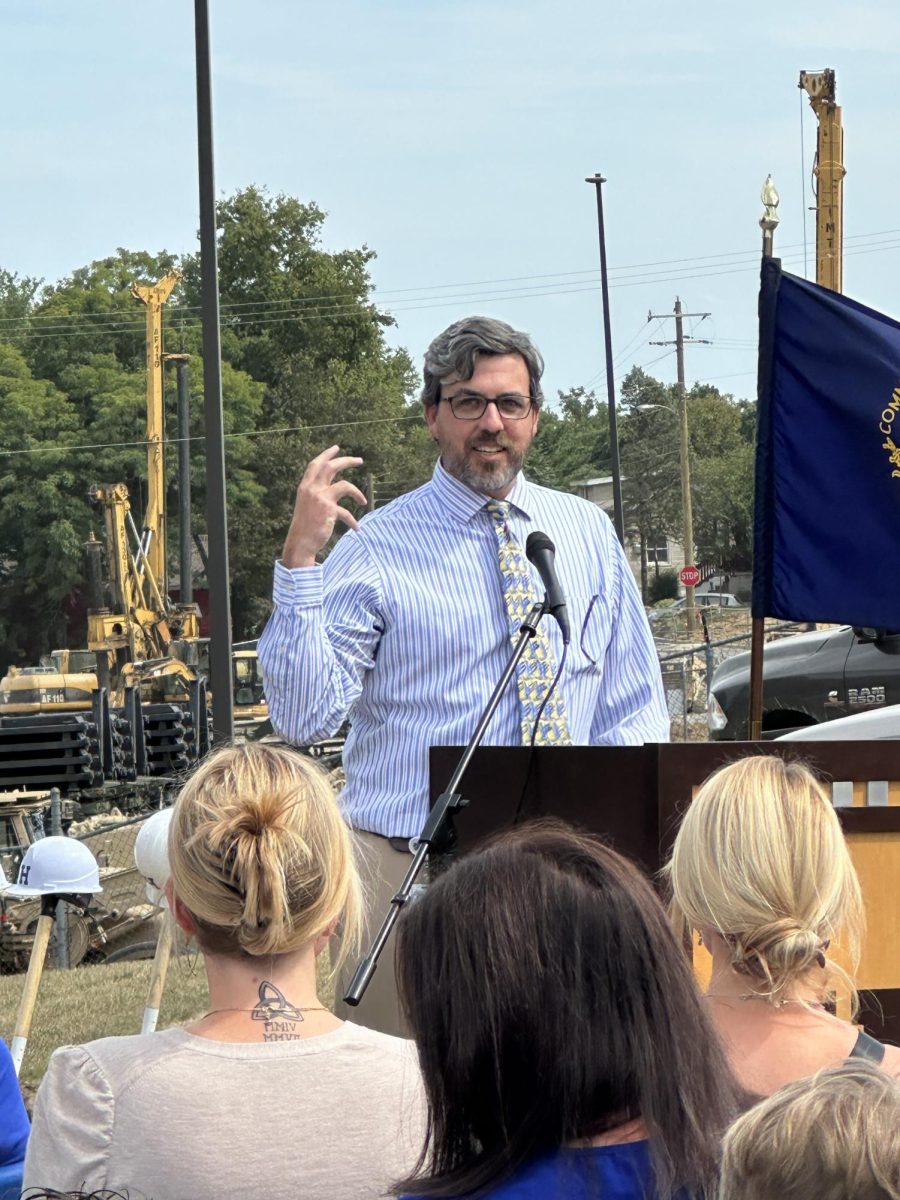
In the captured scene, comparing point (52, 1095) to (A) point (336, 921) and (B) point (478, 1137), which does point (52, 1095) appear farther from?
(B) point (478, 1137)

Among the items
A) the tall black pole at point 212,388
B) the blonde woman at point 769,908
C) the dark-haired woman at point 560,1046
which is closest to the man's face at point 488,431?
the blonde woman at point 769,908

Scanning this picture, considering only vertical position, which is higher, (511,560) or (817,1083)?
(511,560)

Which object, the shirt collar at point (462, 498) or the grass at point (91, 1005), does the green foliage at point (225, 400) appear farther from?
the shirt collar at point (462, 498)

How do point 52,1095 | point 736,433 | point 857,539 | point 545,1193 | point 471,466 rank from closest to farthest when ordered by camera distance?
point 545,1193 → point 52,1095 → point 471,466 → point 857,539 → point 736,433

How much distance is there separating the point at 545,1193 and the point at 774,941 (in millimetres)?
759

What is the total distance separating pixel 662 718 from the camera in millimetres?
4223

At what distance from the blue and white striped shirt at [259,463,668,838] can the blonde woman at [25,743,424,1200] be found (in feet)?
4.27

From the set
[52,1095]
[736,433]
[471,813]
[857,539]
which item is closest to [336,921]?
[52,1095]

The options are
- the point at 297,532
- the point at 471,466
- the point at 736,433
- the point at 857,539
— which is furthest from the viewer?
the point at 736,433

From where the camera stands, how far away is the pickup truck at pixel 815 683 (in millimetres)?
12469

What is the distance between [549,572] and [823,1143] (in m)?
2.23

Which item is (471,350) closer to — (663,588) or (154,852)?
(154,852)

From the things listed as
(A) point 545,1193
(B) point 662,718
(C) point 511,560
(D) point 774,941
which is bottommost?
(A) point 545,1193

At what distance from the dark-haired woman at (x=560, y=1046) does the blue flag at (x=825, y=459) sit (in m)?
3.04
